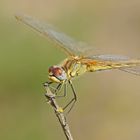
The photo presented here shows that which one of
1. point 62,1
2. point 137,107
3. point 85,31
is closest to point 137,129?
point 137,107

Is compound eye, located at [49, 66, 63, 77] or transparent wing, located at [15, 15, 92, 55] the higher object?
transparent wing, located at [15, 15, 92, 55]

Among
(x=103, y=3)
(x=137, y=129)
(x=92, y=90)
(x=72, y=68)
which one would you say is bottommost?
(x=72, y=68)

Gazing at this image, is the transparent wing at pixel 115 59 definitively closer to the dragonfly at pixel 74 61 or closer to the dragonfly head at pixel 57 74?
the dragonfly at pixel 74 61

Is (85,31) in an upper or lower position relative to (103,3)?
lower

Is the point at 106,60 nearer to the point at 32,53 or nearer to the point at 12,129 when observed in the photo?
the point at 12,129

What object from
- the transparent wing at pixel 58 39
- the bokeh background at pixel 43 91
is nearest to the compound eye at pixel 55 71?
the transparent wing at pixel 58 39

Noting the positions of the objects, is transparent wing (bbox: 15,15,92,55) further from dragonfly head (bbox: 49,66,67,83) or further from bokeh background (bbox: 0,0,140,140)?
bokeh background (bbox: 0,0,140,140)

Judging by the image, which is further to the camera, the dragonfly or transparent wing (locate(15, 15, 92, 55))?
transparent wing (locate(15, 15, 92, 55))

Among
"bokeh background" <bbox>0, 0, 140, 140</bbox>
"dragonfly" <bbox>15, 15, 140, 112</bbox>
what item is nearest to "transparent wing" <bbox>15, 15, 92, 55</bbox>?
"dragonfly" <bbox>15, 15, 140, 112</bbox>
